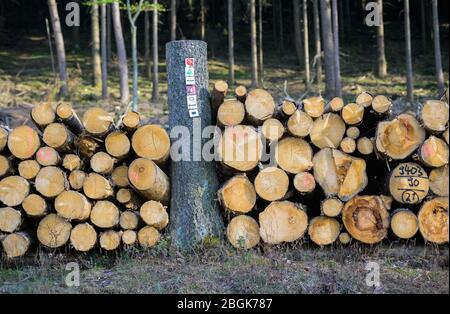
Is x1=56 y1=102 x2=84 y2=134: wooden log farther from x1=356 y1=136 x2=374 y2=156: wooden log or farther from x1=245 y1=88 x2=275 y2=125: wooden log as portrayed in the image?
x1=356 y1=136 x2=374 y2=156: wooden log

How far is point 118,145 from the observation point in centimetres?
615

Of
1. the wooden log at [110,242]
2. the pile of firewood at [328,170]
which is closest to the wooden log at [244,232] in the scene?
the pile of firewood at [328,170]

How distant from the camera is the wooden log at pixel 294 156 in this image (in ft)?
19.9

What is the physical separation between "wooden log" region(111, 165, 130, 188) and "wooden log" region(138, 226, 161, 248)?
588mm

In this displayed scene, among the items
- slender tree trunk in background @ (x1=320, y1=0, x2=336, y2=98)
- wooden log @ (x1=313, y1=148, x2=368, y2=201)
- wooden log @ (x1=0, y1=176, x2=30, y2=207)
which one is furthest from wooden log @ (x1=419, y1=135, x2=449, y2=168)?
slender tree trunk in background @ (x1=320, y1=0, x2=336, y2=98)

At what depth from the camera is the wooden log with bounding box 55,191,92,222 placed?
6.04 m

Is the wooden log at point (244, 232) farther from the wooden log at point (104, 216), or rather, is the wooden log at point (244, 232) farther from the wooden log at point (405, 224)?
the wooden log at point (405, 224)

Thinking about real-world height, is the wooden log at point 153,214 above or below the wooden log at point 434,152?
below

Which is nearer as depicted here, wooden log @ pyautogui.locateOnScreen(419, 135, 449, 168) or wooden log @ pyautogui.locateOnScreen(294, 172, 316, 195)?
wooden log @ pyautogui.locateOnScreen(419, 135, 449, 168)

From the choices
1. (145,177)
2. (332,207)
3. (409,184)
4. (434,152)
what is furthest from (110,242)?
(434,152)

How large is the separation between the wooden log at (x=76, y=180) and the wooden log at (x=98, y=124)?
485mm

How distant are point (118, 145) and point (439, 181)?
142 inches

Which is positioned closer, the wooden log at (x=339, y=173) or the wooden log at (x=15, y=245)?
the wooden log at (x=339, y=173)

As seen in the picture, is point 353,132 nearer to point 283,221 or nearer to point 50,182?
point 283,221
